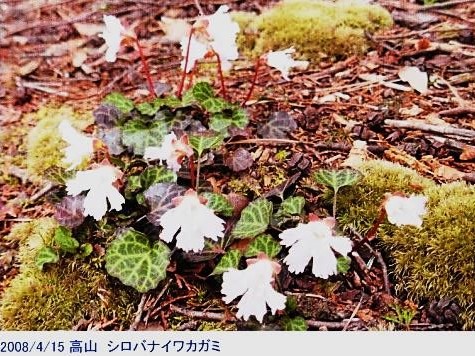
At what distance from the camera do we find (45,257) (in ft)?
3.76

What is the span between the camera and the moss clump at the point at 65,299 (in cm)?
113

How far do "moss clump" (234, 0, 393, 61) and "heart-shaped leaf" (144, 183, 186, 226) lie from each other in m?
0.51

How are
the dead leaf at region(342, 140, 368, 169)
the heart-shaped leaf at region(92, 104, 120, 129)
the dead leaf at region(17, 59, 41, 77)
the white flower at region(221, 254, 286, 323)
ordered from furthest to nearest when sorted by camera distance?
1. the dead leaf at region(17, 59, 41, 77)
2. the heart-shaped leaf at region(92, 104, 120, 129)
3. the dead leaf at region(342, 140, 368, 169)
4. the white flower at region(221, 254, 286, 323)

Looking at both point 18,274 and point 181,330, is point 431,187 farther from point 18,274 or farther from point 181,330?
point 18,274

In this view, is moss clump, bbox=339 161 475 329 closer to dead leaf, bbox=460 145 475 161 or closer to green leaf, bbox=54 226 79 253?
dead leaf, bbox=460 145 475 161

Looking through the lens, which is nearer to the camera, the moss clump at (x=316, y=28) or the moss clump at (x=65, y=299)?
the moss clump at (x=65, y=299)

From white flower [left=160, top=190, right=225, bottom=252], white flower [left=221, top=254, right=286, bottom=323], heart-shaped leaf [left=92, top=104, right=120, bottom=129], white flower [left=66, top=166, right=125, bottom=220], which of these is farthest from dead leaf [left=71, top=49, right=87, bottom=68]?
white flower [left=221, top=254, right=286, bottom=323]

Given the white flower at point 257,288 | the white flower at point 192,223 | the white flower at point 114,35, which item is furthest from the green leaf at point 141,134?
the white flower at point 257,288

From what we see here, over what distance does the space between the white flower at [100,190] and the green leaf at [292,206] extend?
26 centimetres

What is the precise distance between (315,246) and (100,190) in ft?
1.16

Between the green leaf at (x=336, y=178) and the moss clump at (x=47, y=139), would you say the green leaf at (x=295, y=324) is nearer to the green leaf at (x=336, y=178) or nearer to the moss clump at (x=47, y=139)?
the green leaf at (x=336, y=178)

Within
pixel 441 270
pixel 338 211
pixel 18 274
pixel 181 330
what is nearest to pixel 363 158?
pixel 338 211

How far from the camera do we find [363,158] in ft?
4.08

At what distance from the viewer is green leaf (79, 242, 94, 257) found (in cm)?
115
